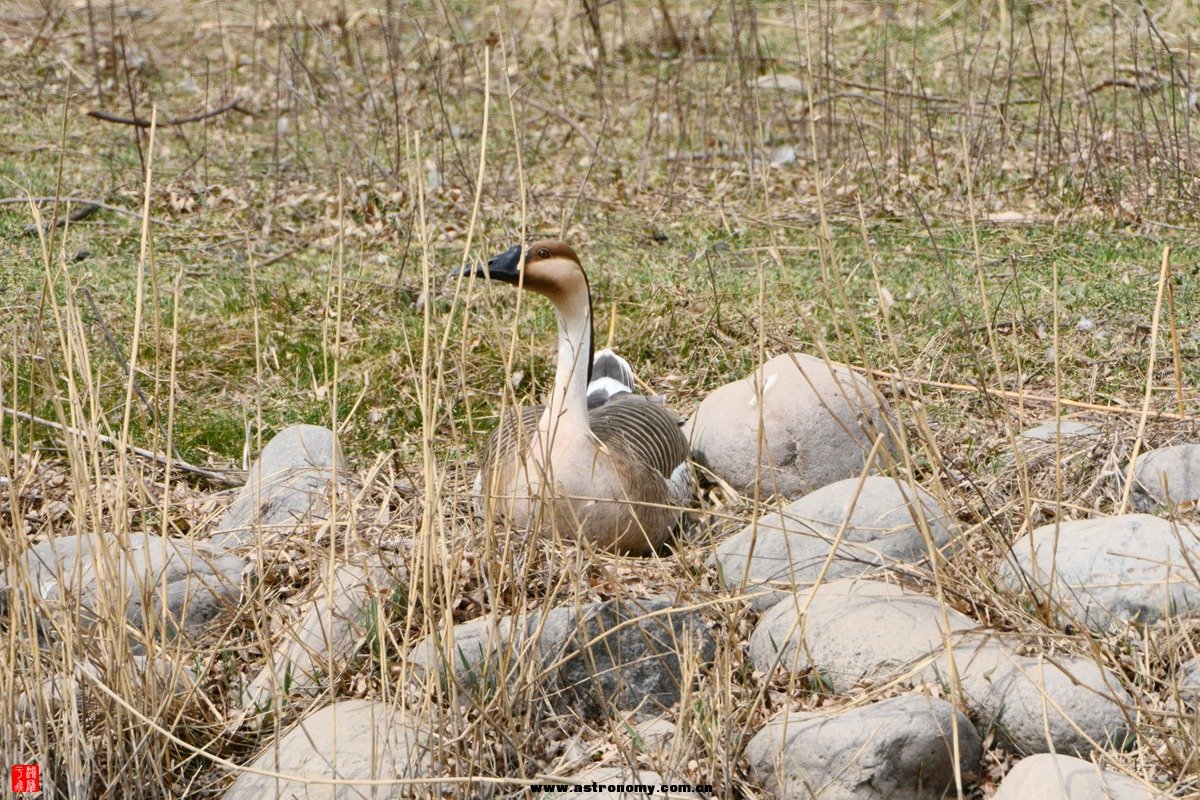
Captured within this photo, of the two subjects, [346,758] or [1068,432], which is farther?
[1068,432]

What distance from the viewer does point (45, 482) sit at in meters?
4.65

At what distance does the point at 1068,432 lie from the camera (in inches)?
182

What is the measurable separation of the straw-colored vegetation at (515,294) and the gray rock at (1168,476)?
9cm

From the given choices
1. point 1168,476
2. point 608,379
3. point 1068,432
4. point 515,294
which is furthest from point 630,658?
point 515,294

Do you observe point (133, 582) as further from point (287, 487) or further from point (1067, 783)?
point (1067, 783)

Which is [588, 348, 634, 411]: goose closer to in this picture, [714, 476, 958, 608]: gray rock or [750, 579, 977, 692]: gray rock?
[714, 476, 958, 608]: gray rock

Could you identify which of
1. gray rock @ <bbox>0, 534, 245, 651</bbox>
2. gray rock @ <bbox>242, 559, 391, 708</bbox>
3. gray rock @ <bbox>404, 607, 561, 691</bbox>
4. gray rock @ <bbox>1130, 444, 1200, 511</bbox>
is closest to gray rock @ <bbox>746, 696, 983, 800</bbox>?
gray rock @ <bbox>404, 607, 561, 691</bbox>

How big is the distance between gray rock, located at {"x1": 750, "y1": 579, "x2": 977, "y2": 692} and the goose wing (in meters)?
0.92

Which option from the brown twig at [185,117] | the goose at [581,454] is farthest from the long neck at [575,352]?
the brown twig at [185,117]

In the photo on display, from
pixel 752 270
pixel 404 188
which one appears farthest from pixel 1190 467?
pixel 404 188

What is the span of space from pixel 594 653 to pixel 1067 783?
1205mm

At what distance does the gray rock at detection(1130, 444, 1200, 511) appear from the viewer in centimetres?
402

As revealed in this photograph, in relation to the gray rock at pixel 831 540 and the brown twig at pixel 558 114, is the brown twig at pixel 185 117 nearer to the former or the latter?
the brown twig at pixel 558 114

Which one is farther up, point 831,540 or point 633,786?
point 831,540
